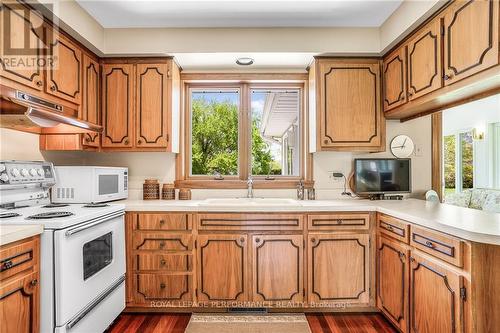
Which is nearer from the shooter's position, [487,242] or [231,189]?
[487,242]

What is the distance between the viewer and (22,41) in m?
1.77

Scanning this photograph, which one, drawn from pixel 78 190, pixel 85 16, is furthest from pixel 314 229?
pixel 85 16

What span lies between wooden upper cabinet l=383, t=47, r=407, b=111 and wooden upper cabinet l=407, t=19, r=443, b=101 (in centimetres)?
8

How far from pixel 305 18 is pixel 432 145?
178 centimetres

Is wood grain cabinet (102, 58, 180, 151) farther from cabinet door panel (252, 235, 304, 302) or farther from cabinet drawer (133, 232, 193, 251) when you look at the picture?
cabinet door panel (252, 235, 304, 302)

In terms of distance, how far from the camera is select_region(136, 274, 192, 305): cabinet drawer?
2281 millimetres

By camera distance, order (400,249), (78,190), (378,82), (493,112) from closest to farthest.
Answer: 1. (400,249)
2. (493,112)
3. (78,190)
4. (378,82)

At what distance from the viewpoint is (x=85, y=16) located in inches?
88.5

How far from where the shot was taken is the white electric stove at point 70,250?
154 cm

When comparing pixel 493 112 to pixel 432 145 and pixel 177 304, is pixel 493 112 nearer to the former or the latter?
pixel 432 145

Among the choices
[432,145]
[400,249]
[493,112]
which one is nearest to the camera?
[400,249]

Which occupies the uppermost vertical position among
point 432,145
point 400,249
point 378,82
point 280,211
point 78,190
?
point 378,82

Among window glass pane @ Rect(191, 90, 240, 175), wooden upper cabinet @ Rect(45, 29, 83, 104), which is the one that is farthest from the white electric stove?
window glass pane @ Rect(191, 90, 240, 175)

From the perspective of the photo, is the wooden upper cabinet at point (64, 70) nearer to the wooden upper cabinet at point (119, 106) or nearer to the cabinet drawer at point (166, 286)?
the wooden upper cabinet at point (119, 106)
